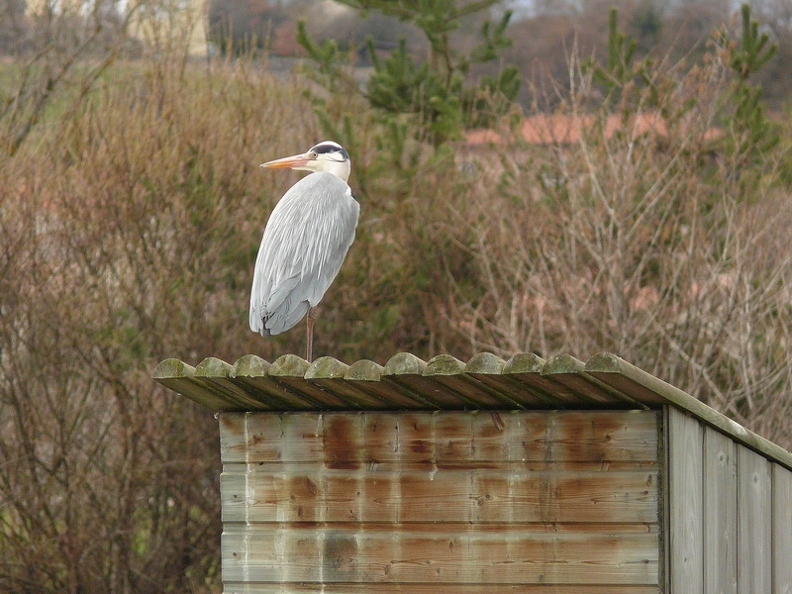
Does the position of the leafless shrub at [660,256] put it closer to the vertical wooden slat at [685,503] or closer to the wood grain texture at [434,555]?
the vertical wooden slat at [685,503]

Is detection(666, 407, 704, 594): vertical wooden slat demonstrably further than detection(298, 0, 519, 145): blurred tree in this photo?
No

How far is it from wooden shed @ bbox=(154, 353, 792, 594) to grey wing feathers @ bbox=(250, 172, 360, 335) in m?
1.22

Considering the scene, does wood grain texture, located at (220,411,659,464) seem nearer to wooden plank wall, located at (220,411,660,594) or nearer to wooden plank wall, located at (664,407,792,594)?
wooden plank wall, located at (220,411,660,594)

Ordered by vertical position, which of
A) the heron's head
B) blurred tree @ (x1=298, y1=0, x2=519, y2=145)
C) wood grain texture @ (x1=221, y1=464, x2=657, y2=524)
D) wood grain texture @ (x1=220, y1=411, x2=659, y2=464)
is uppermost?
blurred tree @ (x1=298, y1=0, x2=519, y2=145)

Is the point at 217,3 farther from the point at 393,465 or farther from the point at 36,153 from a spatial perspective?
the point at 393,465

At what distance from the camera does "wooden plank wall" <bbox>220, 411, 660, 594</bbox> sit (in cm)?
368

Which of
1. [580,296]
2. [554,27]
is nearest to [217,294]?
[580,296]

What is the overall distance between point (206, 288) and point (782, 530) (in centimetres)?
657

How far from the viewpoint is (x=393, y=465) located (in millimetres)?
3910

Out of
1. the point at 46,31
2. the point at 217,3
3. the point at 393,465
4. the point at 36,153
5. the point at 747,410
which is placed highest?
the point at 217,3

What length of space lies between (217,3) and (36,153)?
12.9 m

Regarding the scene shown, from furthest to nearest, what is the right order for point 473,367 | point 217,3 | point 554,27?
point 554,27, point 217,3, point 473,367

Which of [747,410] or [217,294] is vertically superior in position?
[217,294]

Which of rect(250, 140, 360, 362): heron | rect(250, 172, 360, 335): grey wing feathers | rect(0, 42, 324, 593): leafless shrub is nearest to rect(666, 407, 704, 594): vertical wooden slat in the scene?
rect(250, 140, 360, 362): heron
